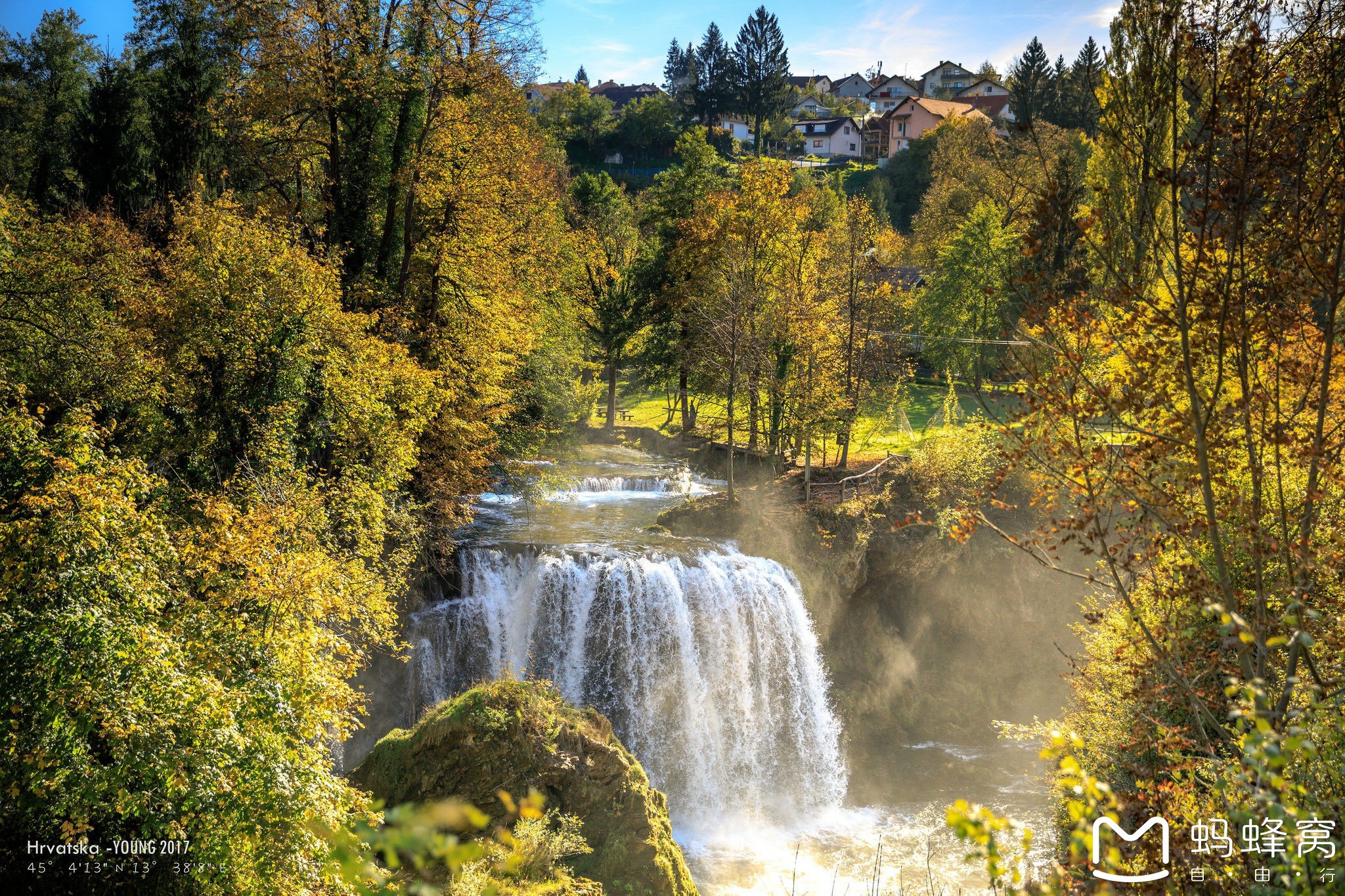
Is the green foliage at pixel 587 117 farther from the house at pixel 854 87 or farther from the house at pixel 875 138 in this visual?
the house at pixel 854 87

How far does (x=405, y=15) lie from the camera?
1788 cm

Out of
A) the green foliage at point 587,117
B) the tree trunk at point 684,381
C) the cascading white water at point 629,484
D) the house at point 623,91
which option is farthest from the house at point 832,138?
the cascading white water at point 629,484

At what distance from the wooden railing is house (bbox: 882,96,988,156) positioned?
58.1 metres

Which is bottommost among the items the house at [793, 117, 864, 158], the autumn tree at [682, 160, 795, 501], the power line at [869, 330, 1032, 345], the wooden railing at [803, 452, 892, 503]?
the wooden railing at [803, 452, 892, 503]

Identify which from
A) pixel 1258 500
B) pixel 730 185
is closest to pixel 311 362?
pixel 1258 500

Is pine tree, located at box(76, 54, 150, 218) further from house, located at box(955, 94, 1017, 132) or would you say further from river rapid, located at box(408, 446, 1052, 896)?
house, located at box(955, 94, 1017, 132)

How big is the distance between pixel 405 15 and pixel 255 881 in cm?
1708

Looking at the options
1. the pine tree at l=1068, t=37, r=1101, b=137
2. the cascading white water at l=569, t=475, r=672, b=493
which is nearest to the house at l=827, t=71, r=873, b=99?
the pine tree at l=1068, t=37, r=1101, b=137

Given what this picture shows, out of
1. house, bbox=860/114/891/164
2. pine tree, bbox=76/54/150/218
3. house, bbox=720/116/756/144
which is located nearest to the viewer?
pine tree, bbox=76/54/150/218

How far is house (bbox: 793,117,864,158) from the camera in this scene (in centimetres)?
8281

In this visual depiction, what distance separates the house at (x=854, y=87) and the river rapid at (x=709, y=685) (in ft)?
344

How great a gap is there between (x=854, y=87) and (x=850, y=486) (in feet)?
335

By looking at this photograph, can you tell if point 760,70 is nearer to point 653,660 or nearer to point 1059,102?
point 1059,102

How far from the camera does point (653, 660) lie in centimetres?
1716
